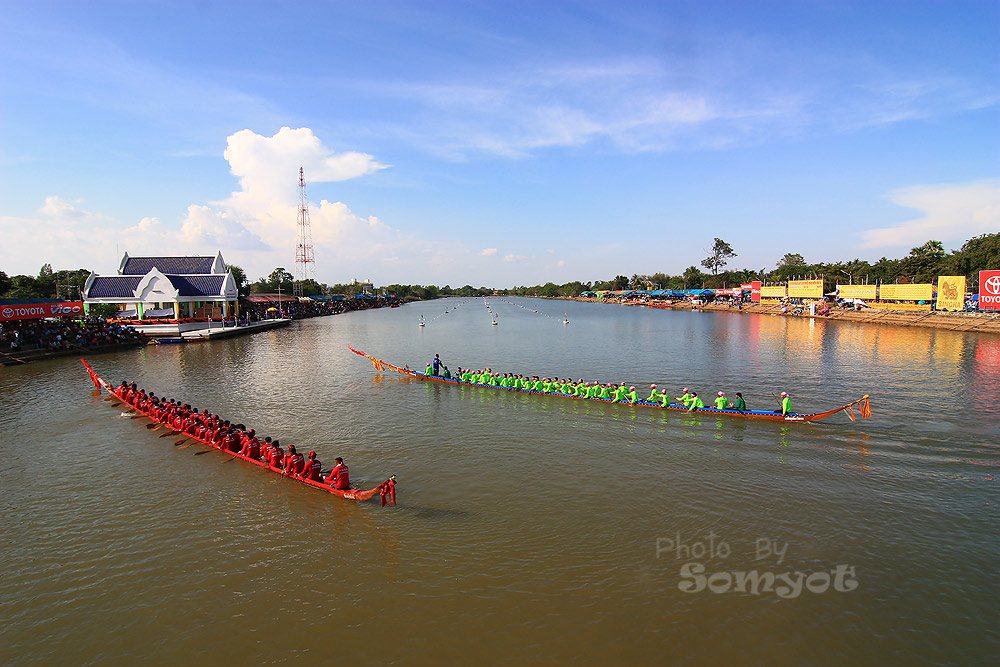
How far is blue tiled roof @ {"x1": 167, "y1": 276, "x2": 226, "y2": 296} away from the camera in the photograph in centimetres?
6556

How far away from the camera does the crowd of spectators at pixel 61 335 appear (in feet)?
140

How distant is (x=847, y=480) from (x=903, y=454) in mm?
4619

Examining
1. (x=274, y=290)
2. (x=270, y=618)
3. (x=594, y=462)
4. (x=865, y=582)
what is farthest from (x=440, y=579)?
(x=274, y=290)

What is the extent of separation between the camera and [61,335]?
4562 centimetres

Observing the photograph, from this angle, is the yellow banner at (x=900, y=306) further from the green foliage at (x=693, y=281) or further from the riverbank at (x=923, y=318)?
the green foliage at (x=693, y=281)

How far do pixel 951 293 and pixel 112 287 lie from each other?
11649 cm

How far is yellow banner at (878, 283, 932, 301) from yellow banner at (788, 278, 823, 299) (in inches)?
481

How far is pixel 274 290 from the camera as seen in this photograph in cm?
13675

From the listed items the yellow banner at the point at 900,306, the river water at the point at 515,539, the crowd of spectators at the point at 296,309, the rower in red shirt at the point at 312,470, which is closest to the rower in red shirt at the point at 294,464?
the rower in red shirt at the point at 312,470

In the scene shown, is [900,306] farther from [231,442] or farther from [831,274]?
[231,442]

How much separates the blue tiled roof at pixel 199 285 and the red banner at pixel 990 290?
101820 mm

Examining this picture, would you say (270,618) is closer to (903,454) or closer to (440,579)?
(440,579)

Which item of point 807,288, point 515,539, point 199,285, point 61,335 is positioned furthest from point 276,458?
point 807,288

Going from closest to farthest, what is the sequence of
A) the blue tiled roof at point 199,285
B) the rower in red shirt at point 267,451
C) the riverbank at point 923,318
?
1. the rower in red shirt at point 267,451
2. the riverbank at point 923,318
3. the blue tiled roof at point 199,285
